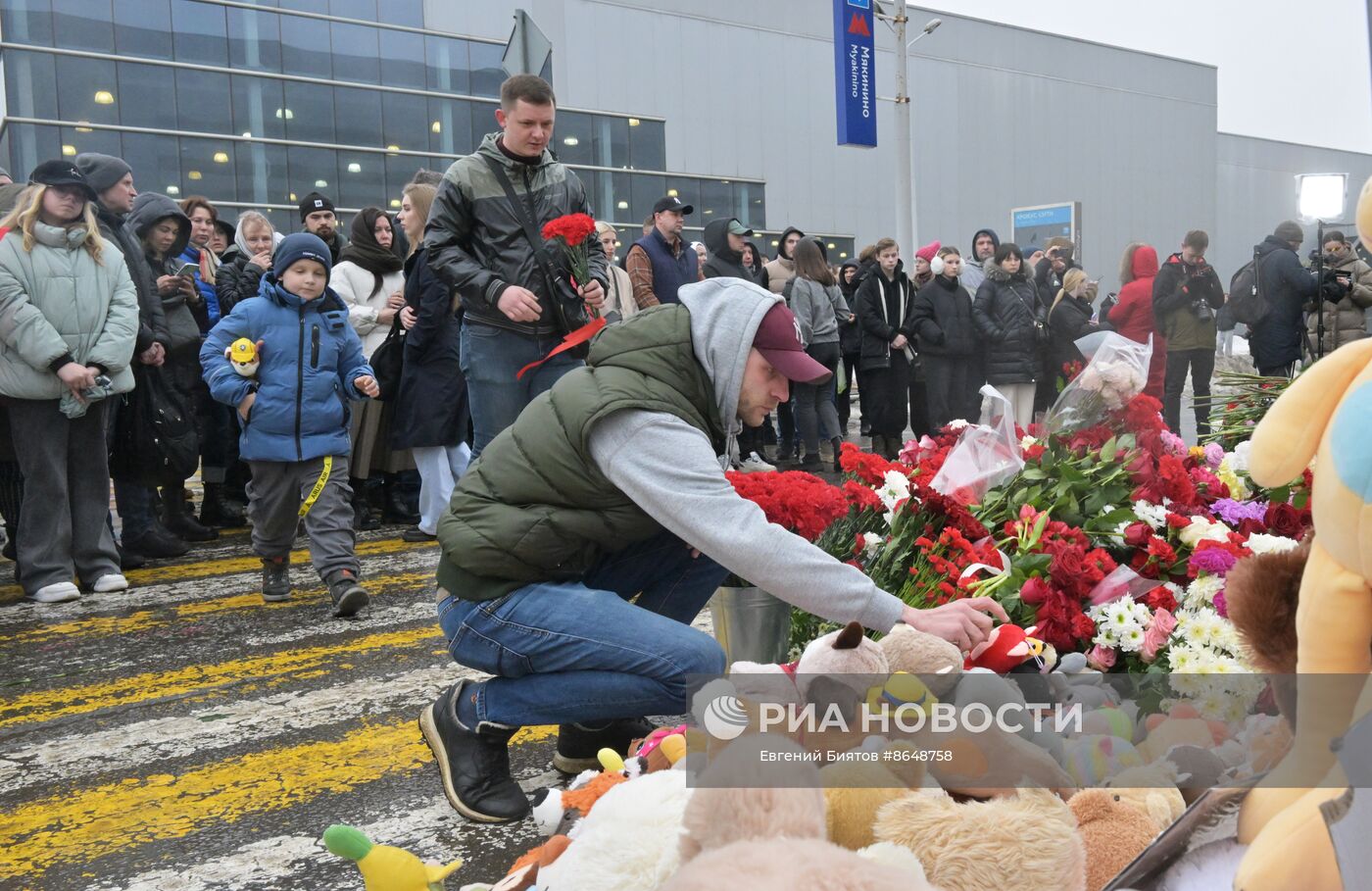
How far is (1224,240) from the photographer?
48469mm

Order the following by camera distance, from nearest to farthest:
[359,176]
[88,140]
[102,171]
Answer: [102,171] → [88,140] → [359,176]

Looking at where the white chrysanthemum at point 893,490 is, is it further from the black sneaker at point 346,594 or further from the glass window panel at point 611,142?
the glass window panel at point 611,142

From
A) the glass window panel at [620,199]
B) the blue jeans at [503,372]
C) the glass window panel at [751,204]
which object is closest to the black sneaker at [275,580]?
the blue jeans at [503,372]

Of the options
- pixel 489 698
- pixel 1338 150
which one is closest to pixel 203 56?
pixel 489 698

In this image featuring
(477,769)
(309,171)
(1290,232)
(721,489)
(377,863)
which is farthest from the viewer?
(309,171)

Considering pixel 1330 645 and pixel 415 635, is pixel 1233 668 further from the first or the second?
pixel 415 635

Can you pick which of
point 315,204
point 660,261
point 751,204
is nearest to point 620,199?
point 751,204

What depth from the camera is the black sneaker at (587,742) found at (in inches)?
132

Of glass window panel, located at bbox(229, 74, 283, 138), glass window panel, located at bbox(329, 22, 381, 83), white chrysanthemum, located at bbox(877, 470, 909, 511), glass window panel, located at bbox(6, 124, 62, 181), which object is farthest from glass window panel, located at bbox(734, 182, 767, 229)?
white chrysanthemum, located at bbox(877, 470, 909, 511)

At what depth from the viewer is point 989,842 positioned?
170 centimetres

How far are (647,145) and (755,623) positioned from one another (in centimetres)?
2634

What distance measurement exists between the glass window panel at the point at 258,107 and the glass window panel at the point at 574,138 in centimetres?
619

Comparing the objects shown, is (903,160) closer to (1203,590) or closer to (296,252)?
(296,252)

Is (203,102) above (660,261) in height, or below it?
above
